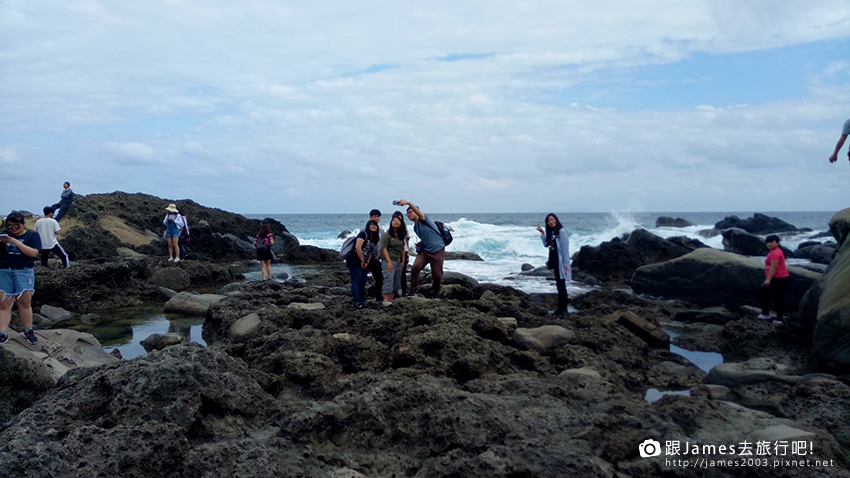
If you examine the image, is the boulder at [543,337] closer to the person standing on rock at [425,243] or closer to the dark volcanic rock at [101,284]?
the person standing on rock at [425,243]

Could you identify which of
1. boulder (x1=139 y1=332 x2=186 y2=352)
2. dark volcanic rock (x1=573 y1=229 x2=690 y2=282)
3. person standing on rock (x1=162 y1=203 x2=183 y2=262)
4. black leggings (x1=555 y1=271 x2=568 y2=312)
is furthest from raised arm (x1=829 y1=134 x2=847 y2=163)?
person standing on rock (x1=162 y1=203 x2=183 y2=262)

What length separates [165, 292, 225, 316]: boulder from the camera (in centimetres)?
1066

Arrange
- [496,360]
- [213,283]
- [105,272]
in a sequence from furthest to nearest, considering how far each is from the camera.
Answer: [213,283] < [105,272] < [496,360]

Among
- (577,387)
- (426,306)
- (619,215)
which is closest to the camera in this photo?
(577,387)

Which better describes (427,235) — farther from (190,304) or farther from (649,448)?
(649,448)

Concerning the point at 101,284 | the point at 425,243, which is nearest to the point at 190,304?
the point at 101,284

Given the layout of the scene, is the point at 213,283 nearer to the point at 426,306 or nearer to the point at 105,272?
the point at 105,272

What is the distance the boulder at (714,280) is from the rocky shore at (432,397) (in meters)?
1.90

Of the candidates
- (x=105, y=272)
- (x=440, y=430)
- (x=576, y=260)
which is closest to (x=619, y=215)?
(x=576, y=260)

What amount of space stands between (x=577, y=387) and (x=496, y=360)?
3.45 feet

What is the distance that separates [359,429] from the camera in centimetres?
403

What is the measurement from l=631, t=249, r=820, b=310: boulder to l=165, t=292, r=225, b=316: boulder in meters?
10.5

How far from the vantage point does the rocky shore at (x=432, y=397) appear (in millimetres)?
3549

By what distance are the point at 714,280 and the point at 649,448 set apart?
9.80 m
